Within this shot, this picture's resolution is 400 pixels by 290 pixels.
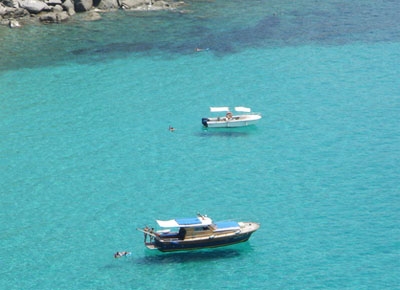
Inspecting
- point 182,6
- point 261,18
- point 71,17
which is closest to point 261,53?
point 261,18

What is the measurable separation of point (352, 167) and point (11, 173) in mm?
33826

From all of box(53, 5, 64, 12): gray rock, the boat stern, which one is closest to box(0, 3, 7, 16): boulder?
box(53, 5, 64, 12): gray rock

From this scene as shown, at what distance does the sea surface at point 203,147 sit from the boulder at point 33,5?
4.42 meters

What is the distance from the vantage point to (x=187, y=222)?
67.2 m

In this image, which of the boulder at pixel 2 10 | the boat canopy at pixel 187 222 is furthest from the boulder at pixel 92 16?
the boat canopy at pixel 187 222

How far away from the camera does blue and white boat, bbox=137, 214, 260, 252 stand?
219 ft

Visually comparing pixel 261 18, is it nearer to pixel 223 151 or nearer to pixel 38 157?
pixel 223 151

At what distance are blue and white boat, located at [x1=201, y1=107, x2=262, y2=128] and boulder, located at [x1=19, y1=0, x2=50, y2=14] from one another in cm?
4253

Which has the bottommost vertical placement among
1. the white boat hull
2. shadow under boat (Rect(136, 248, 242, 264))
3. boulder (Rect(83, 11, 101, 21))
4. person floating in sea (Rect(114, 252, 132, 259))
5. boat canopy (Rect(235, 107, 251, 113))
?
shadow under boat (Rect(136, 248, 242, 264))

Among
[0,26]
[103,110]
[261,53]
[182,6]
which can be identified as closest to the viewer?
[103,110]

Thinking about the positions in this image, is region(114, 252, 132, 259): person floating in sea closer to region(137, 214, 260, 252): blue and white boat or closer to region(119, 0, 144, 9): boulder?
region(137, 214, 260, 252): blue and white boat

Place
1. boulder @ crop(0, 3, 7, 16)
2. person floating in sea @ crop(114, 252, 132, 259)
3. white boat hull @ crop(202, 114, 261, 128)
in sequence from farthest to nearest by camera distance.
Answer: boulder @ crop(0, 3, 7, 16)
white boat hull @ crop(202, 114, 261, 128)
person floating in sea @ crop(114, 252, 132, 259)

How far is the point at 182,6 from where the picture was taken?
126m

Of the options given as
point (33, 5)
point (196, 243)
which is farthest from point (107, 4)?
point (196, 243)
